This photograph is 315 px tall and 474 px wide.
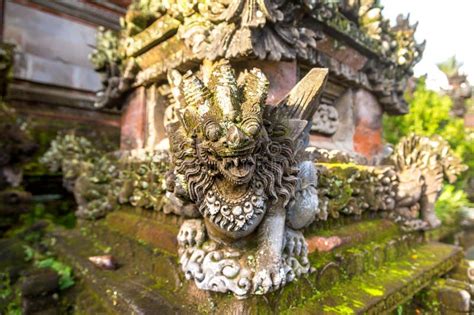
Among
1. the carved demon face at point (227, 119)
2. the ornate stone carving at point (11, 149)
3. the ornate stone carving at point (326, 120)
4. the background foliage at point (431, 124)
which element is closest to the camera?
the carved demon face at point (227, 119)

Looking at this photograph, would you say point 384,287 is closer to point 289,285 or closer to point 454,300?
point 289,285

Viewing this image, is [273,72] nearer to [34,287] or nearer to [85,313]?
[85,313]

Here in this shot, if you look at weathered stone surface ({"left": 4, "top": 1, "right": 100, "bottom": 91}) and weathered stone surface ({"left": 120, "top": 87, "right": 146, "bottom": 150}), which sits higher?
weathered stone surface ({"left": 4, "top": 1, "right": 100, "bottom": 91})

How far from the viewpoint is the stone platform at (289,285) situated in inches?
69.9

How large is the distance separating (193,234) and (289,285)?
666 mm

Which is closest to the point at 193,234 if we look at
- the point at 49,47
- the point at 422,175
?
the point at 422,175

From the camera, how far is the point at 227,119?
1501mm

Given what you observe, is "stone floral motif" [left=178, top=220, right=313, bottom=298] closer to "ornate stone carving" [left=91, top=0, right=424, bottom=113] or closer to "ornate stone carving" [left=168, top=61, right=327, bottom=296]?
"ornate stone carving" [left=168, top=61, right=327, bottom=296]

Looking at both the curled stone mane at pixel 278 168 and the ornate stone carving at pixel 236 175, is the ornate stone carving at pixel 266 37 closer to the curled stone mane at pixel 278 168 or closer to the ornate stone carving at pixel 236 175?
the ornate stone carving at pixel 236 175

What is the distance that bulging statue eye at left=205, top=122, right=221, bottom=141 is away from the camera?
1446mm

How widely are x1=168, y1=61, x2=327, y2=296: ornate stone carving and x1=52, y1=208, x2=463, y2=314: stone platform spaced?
6.5 inches

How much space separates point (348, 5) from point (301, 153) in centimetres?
228

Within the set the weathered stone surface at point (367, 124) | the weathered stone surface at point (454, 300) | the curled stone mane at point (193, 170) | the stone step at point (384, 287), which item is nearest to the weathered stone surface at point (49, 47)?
the weathered stone surface at point (367, 124)

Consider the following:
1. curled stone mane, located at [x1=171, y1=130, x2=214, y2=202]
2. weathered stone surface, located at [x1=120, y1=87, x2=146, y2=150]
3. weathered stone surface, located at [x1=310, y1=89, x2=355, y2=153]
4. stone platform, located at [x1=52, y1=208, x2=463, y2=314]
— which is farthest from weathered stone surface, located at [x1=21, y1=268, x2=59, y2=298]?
weathered stone surface, located at [x1=310, y1=89, x2=355, y2=153]
